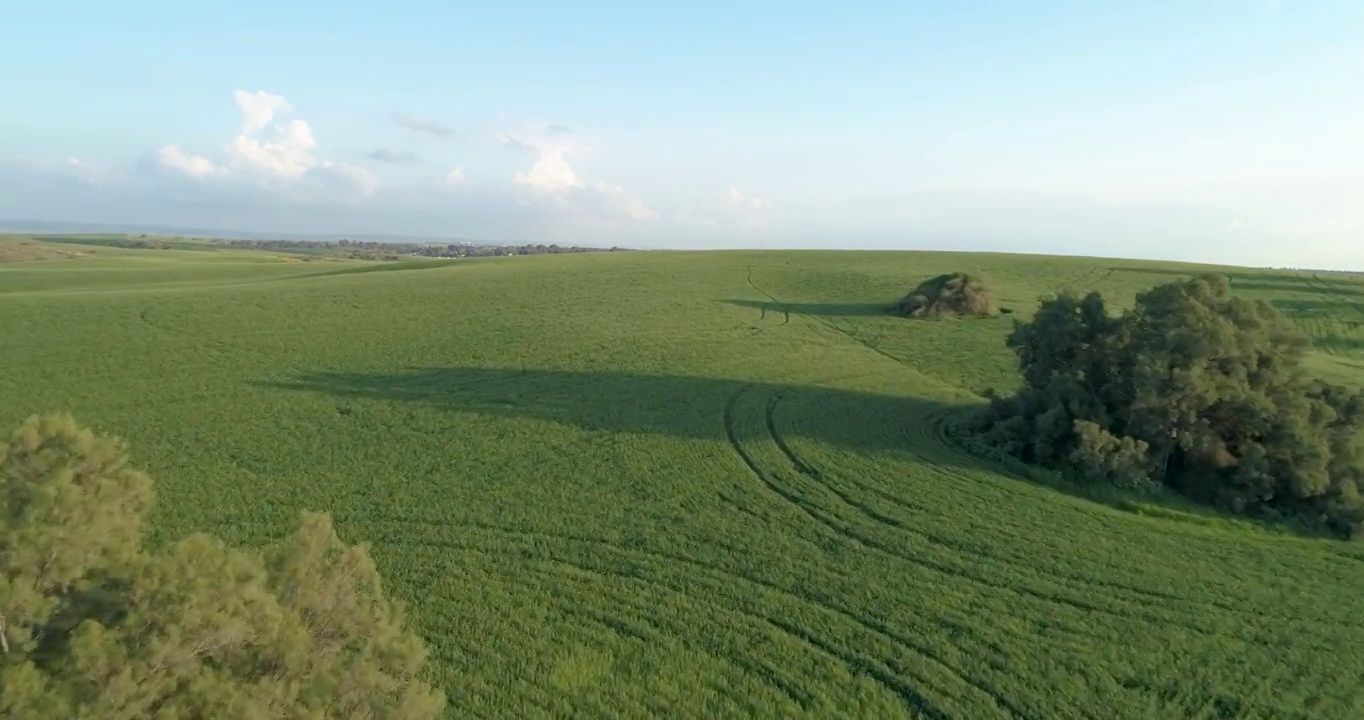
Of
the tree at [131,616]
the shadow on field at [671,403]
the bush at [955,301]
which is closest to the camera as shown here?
the tree at [131,616]

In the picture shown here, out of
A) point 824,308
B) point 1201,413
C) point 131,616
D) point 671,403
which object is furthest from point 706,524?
point 824,308

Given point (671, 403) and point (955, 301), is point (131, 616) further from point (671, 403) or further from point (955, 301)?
point (955, 301)

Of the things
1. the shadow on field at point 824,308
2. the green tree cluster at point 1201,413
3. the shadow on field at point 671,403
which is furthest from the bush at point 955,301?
the green tree cluster at point 1201,413

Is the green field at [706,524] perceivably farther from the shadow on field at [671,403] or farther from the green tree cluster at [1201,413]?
the green tree cluster at [1201,413]

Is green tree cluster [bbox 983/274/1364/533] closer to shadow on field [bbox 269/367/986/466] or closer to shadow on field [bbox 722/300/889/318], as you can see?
shadow on field [bbox 269/367/986/466]

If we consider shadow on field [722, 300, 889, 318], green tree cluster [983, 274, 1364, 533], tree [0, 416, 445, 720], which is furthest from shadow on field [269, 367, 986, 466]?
shadow on field [722, 300, 889, 318]

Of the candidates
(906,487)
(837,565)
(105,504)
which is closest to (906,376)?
(906,487)

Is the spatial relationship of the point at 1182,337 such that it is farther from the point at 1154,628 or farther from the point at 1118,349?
the point at 1154,628
